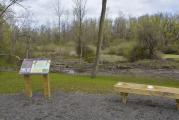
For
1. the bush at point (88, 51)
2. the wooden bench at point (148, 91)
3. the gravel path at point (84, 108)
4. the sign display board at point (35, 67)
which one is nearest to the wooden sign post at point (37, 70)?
the sign display board at point (35, 67)

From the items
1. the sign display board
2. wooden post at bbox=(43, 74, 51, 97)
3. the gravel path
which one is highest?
the sign display board

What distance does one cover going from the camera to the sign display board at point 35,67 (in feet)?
26.5

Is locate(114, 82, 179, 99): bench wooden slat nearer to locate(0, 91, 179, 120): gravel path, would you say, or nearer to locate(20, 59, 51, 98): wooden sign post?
locate(0, 91, 179, 120): gravel path

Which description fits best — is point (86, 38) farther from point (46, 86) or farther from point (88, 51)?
point (46, 86)

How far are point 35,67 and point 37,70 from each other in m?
0.17

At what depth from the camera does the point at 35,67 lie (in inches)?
325

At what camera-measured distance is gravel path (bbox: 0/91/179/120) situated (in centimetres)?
627

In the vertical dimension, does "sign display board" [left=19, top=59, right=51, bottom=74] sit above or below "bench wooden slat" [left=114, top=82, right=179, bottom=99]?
above

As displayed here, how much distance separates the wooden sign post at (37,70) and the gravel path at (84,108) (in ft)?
1.02

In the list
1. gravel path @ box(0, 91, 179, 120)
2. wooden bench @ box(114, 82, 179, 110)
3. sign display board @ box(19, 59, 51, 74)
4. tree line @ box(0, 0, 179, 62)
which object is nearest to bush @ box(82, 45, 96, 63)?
tree line @ box(0, 0, 179, 62)

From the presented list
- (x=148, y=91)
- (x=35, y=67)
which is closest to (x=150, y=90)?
(x=148, y=91)

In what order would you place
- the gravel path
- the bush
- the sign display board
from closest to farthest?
1. the gravel path
2. the sign display board
3. the bush

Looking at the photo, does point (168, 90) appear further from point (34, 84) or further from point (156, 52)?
point (156, 52)

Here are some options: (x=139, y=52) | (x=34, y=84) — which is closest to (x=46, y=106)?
(x=34, y=84)
